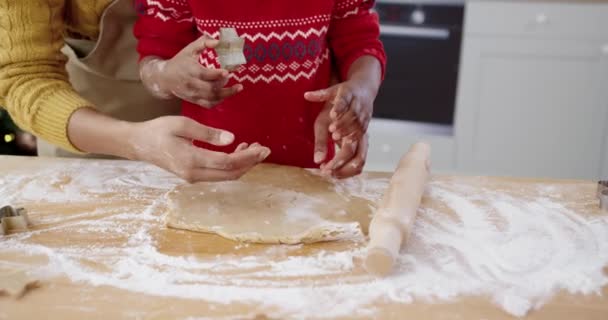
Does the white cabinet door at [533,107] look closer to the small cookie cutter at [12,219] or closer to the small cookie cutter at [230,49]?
the small cookie cutter at [230,49]

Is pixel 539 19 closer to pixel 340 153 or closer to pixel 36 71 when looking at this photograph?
pixel 340 153

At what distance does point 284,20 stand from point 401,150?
137 centimetres

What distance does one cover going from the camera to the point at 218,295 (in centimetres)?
62

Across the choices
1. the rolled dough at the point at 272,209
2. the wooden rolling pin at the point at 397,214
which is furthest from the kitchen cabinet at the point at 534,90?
the rolled dough at the point at 272,209

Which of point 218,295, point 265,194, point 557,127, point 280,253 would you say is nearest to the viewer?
point 218,295

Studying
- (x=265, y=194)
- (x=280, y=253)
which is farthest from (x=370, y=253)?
(x=265, y=194)

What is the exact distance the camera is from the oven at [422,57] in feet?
7.00

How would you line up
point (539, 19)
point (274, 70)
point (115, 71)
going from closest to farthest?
point (274, 70) → point (115, 71) → point (539, 19)

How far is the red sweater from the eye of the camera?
1.01 m

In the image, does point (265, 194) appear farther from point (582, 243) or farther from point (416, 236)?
point (582, 243)

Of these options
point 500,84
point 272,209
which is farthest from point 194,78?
point 500,84

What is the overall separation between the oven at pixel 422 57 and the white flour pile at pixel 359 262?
1.32 m

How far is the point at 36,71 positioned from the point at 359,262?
670mm

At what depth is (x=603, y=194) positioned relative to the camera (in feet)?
2.92
